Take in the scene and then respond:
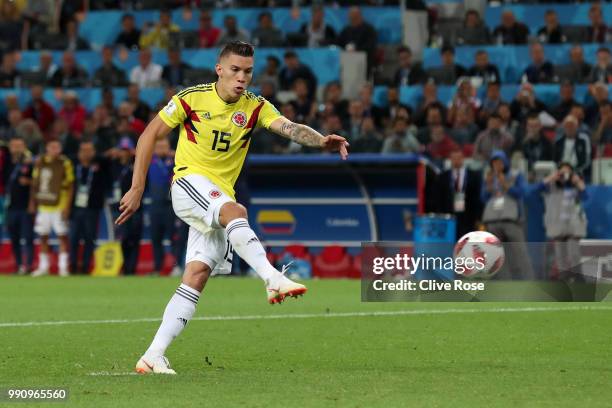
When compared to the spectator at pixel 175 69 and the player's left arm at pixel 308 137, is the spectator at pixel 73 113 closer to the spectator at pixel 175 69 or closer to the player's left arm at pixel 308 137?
the spectator at pixel 175 69

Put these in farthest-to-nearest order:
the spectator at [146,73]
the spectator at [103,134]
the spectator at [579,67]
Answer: the spectator at [146,73]
the spectator at [103,134]
the spectator at [579,67]

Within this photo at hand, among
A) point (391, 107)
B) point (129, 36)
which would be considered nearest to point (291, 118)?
point (391, 107)

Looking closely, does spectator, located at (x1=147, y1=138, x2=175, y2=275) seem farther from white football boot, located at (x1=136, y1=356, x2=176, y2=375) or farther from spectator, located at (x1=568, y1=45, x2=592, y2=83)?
white football boot, located at (x1=136, y1=356, x2=176, y2=375)

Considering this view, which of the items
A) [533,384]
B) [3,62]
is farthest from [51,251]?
[533,384]

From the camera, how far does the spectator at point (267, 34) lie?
25719 mm

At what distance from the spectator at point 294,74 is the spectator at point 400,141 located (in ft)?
9.09

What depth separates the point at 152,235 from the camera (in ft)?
73.8

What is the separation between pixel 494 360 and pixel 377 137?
12368 millimetres

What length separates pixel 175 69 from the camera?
83.9ft

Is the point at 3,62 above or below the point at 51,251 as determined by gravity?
above

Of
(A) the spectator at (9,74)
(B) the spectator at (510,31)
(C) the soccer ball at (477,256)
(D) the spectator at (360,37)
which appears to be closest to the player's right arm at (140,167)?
(C) the soccer ball at (477,256)

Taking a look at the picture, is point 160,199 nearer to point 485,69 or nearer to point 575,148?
point 485,69

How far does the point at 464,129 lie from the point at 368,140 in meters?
1.55

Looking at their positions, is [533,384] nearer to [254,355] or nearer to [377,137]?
[254,355]
